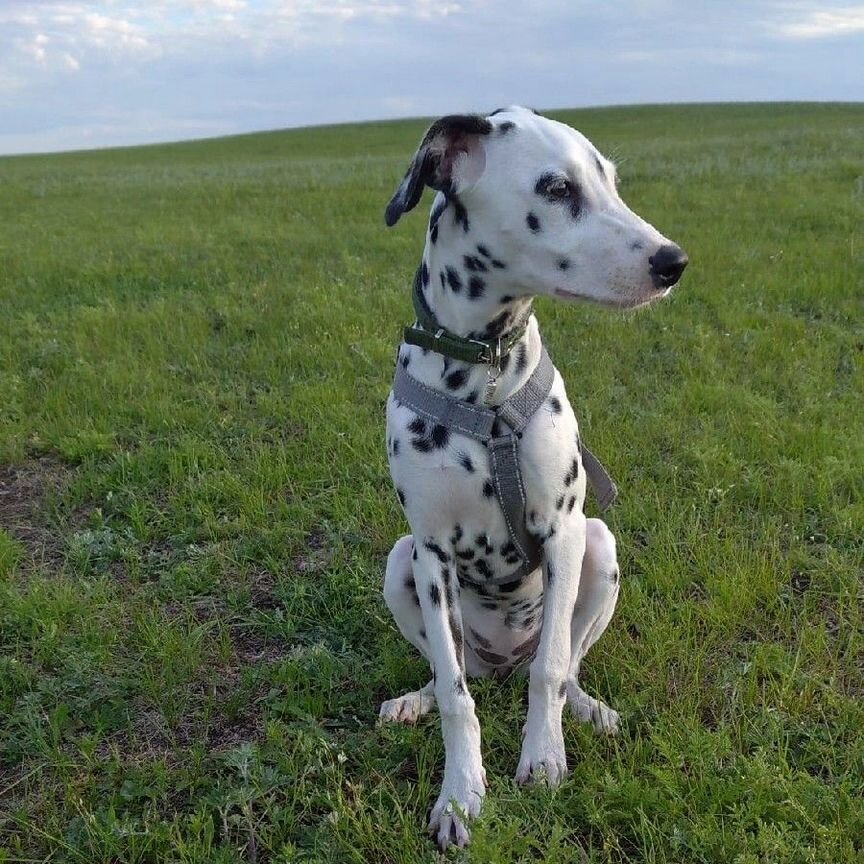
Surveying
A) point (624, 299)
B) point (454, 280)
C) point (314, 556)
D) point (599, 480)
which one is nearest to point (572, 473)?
point (599, 480)

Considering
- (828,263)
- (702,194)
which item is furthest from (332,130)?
(828,263)

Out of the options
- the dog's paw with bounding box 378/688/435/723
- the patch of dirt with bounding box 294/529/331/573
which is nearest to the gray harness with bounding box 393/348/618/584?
the dog's paw with bounding box 378/688/435/723

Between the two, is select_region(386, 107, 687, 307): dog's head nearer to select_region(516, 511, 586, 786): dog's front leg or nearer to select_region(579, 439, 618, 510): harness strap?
select_region(516, 511, 586, 786): dog's front leg

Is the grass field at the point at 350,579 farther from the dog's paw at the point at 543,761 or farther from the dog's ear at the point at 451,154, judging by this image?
the dog's ear at the point at 451,154

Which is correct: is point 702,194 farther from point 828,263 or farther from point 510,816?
point 510,816

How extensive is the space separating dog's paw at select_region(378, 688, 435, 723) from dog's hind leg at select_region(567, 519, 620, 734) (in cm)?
53

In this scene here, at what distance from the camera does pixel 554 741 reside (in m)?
2.88

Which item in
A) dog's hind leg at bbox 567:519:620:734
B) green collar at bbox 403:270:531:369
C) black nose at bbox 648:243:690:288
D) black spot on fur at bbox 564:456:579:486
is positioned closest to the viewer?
black nose at bbox 648:243:690:288

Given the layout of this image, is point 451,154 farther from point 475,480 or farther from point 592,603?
point 592,603

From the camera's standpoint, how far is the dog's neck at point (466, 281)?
270 centimetres

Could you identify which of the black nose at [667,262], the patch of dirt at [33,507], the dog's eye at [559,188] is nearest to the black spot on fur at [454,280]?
the dog's eye at [559,188]

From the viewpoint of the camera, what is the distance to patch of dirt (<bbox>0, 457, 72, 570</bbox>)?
14.7ft

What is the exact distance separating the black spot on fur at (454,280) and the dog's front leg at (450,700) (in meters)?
0.84

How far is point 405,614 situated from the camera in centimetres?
323
